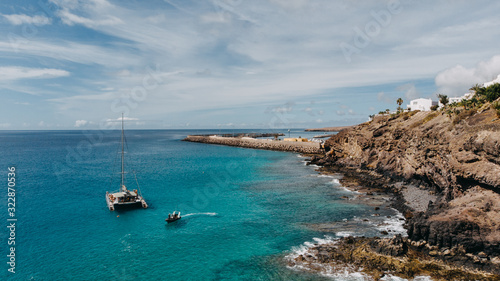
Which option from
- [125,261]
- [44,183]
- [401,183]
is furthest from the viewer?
[44,183]

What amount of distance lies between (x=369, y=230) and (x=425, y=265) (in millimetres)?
8056

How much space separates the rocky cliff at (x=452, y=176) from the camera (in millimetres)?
24422

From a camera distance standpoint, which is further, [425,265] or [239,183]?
[239,183]

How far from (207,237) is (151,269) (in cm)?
767

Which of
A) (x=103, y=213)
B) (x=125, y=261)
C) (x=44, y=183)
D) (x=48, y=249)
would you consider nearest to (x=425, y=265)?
(x=125, y=261)

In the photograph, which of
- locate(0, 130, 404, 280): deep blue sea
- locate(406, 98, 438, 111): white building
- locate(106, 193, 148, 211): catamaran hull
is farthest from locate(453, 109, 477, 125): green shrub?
locate(106, 193, 148, 211): catamaran hull

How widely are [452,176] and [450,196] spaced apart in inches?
103

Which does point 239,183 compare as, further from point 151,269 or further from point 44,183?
point 44,183

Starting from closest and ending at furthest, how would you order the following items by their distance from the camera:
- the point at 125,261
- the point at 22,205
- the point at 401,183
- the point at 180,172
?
the point at 125,261 → the point at 22,205 → the point at 401,183 → the point at 180,172

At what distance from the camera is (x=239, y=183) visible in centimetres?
5900

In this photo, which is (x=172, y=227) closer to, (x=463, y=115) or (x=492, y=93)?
(x=463, y=115)

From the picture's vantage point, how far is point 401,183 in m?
50.3

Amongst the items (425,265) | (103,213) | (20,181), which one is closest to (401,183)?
(425,265)

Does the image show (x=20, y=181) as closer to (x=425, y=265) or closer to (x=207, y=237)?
(x=207, y=237)
